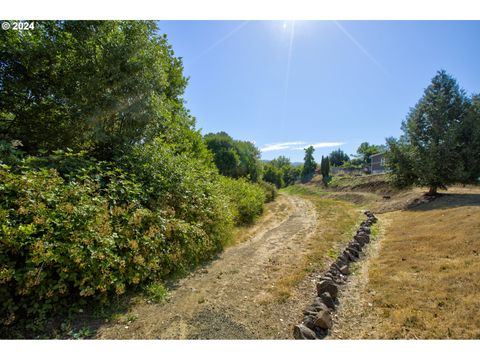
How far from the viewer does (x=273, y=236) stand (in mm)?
8492

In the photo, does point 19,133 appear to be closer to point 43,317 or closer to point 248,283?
point 43,317

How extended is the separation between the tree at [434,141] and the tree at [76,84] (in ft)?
57.1

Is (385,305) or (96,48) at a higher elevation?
(96,48)

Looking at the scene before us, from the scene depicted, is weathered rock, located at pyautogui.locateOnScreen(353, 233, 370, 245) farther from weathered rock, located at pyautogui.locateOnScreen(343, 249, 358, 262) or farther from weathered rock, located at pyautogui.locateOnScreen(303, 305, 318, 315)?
weathered rock, located at pyautogui.locateOnScreen(303, 305, 318, 315)

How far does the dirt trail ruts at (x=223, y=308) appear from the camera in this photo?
2998 millimetres

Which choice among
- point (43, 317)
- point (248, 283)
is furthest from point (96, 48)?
A: point (248, 283)

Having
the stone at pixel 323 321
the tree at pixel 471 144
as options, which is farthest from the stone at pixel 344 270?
the tree at pixel 471 144

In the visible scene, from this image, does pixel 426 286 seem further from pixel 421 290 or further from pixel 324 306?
pixel 324 306

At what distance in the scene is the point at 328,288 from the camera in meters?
3.92

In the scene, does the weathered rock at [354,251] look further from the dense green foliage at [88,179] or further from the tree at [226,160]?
the tree at [226,160]

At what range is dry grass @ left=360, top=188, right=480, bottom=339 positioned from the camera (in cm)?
281

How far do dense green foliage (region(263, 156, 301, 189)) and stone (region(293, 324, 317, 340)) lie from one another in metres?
42.1

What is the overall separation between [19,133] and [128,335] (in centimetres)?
592

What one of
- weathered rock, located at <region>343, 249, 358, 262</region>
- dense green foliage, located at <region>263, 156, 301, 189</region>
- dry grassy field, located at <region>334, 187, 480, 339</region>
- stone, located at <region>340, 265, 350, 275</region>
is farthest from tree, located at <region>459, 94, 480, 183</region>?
dense green foliage, located at <region>263, 156, 301, 189</region>
